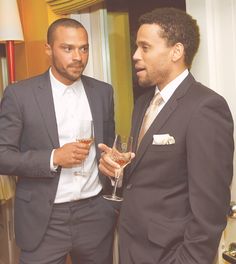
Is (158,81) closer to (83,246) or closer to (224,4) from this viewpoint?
(224,4)

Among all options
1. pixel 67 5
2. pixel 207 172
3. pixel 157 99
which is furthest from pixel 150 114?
pixel 67 5

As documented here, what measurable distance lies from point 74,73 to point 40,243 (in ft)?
2.59

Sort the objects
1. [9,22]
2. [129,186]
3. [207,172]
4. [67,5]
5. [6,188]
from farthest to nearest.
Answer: [6,188], [9,22], [67,5], [129,186], [207,172]

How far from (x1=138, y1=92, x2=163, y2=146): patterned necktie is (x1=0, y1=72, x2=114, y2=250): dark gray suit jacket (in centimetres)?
44

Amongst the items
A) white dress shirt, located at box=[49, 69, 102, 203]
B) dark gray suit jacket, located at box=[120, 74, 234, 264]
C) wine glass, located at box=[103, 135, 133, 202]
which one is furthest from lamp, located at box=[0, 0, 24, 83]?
dark gray suit jacket, located at box=[120, 74, 234, 264]

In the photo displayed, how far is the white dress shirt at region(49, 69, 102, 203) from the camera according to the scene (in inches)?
71.2

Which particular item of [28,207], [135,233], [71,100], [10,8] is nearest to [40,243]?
[28,207]

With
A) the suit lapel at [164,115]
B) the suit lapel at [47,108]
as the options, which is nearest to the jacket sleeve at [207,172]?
the suit lapel at [164,115]

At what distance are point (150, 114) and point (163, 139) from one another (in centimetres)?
23

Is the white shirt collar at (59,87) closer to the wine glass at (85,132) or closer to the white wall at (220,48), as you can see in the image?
the wine glass at (85,132)

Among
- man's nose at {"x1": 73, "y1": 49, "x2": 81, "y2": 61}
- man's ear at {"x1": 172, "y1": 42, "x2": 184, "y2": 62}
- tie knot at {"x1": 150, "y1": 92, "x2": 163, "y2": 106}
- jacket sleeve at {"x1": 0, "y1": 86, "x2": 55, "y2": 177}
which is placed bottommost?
jacket sleeve at {"x1": 0, "y1": 86, "x2": 55, "y2": 177}

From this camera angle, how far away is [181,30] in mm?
1454

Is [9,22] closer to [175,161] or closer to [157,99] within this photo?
[157,99]

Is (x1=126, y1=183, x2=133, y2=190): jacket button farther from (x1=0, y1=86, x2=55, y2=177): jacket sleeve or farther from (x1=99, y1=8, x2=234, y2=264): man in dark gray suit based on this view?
(x1=0, y1=86, x2=55, y2=177): jacket sleeve
